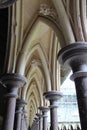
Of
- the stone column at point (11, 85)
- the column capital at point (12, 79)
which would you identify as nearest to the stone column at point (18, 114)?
the stone column at point (11, 85)

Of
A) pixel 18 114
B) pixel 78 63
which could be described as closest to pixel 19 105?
pixel 18 114

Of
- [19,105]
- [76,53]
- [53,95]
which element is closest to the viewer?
[76,53]

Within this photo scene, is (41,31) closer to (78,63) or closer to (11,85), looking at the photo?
(11,85)

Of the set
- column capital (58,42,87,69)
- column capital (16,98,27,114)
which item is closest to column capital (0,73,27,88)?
column capital (58,42,87,69)

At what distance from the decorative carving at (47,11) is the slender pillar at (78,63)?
1.85 metres

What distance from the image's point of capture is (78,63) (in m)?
4.99

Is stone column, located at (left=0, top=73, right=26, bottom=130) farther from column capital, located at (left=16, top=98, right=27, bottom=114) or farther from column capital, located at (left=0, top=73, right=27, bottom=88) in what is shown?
column capital, located at (left=16, top=98, right=27, bottom=114)

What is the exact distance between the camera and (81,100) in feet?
14.9

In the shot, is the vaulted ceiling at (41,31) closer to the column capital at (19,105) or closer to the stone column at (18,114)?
the column capital at (19,105)

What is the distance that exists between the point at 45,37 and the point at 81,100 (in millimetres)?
5159

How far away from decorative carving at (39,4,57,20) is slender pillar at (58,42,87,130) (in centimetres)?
185

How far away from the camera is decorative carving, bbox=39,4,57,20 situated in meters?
6.59

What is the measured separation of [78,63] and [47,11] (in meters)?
2.54

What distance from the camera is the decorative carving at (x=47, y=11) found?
6.59 metres
